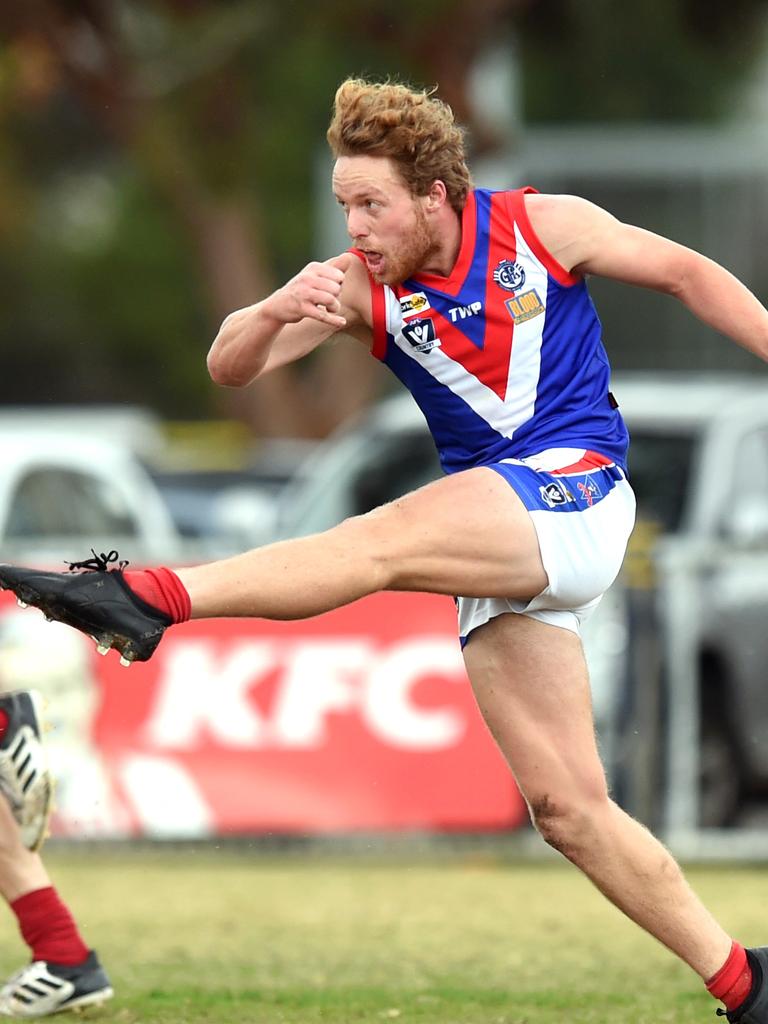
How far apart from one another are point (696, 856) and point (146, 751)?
8.80 feet

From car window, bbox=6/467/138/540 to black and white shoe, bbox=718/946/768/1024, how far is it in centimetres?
710

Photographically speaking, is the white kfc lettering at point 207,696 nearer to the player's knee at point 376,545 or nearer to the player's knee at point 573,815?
the player's knee at point 573,815

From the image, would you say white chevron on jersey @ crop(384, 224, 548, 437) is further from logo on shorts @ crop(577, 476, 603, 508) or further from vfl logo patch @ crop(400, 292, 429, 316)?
logo on shorts @ crop(577, 476, 603, 508)

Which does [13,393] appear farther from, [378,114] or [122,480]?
[378,114]

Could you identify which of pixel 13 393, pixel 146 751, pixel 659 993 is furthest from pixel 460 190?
pixel 13 393

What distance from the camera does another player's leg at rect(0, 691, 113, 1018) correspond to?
20.3 feet

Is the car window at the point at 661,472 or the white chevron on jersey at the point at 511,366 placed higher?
the white chevron on jersey at the point at 511,366

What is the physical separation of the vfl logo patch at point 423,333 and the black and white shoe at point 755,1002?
173cm

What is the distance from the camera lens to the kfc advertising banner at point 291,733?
35.1ft

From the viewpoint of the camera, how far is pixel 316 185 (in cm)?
5369

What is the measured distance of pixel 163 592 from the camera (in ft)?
16.8

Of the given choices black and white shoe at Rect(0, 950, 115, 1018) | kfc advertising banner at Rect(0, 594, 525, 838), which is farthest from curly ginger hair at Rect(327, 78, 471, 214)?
kfc advertising banner at Rect(0, 594, 525, 838)

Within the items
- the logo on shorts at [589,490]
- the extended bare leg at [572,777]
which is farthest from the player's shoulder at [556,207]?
the extended bare leg at [572,777]

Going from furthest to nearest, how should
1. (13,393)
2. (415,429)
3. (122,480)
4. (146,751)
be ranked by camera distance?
(13,393) → (122,480) → (415,429) → (146,751)
